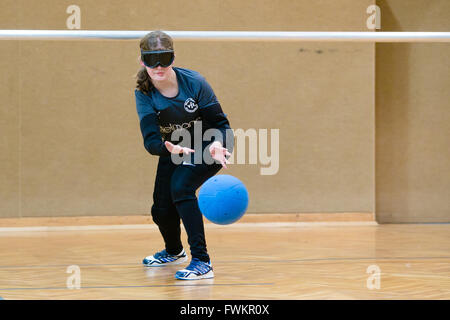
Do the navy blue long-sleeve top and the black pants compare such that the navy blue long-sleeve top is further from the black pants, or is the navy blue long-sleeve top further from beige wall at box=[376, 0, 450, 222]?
beige wall at box=[376, 0, 450, 222]

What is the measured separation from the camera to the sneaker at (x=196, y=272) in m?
3.33

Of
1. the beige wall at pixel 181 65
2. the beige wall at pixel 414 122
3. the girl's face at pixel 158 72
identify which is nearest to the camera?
the girl's face at pixel 158 72

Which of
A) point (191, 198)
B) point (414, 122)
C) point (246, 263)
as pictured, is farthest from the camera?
point (414, 122)

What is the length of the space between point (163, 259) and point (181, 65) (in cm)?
307

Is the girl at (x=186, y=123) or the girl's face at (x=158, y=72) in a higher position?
the girl's face at (x=158, y=72)

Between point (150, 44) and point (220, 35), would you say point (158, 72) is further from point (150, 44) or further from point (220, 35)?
point (220, 35)

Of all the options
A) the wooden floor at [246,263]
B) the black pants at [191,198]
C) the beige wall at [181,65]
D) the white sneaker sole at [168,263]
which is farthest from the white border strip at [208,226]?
the black pants at [191,198]

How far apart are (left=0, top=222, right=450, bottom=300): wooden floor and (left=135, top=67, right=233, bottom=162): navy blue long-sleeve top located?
2.71 feet

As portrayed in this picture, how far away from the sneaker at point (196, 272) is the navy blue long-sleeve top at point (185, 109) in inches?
25.9

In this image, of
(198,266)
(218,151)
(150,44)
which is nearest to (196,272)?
(198,266)

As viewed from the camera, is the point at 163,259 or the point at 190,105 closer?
the point at 190,105

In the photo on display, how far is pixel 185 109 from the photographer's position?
3.38 metres

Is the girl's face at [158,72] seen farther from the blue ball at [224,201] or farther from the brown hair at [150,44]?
the blue ball at [224,201]
